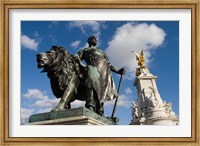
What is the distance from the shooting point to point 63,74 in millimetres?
10820

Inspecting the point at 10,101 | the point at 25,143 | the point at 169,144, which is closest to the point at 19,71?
the point at 10,101

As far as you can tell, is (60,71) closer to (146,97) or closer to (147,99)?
(147,99)

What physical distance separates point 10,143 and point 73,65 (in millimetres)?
2095

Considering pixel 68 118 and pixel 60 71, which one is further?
pixel 60 71

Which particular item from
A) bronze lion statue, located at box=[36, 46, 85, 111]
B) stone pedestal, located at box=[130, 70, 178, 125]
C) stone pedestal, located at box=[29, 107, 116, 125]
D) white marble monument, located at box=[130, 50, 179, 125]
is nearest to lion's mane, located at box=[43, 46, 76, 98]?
bronze lion statue, located at box=[36, 46, 85, 111]

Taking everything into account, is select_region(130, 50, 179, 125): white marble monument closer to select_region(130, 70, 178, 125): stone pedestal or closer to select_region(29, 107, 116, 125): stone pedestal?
select_region(130, 70, 178, 125): stone pedestal

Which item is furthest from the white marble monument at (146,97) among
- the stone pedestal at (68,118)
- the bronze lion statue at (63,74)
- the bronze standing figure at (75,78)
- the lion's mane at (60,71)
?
the stone pedestal at (68,118)

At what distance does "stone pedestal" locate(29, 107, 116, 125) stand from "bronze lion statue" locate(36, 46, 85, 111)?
0.37 meters

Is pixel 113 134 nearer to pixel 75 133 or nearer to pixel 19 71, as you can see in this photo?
pixel 75 133

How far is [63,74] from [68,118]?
1072 millimetres

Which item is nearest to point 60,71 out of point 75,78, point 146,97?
point 75,78

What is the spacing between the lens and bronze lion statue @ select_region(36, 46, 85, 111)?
35.1 ft

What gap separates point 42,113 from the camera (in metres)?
10.4

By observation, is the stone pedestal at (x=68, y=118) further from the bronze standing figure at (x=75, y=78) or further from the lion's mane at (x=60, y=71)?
the lion's mane at (x=60, y=71)
